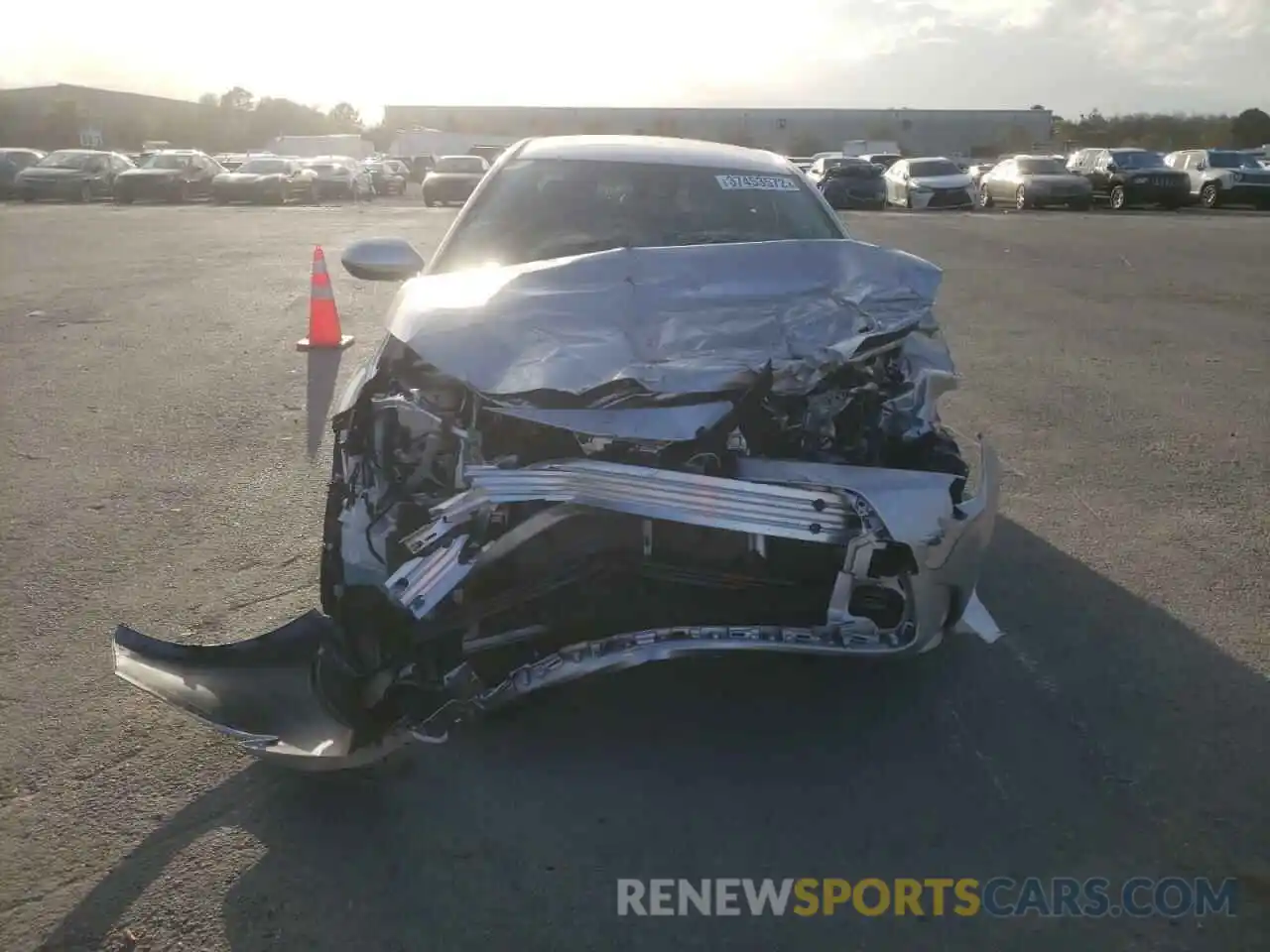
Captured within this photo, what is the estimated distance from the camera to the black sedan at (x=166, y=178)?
30719 mm

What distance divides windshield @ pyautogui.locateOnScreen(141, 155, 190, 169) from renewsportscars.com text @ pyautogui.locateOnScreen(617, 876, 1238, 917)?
33917 millimetres

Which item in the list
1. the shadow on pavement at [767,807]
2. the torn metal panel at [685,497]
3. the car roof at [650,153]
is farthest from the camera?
the car roof at [650,153]

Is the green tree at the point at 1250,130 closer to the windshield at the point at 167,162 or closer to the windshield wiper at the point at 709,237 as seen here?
the windshield at the point at 167,162

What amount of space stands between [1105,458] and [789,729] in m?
3.70

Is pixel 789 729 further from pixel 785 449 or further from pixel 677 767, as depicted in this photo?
pixel 785 449

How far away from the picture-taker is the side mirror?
191 inches

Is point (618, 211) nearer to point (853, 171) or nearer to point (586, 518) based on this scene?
point (586, 518)

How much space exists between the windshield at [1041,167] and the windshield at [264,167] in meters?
21.5

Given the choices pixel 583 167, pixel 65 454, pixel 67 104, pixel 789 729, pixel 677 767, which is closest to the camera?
pixel 677 767

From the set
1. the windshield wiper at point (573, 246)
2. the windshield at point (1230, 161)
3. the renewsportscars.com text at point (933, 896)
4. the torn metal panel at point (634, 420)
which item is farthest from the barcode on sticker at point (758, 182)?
the windshield at point (1230, 161)

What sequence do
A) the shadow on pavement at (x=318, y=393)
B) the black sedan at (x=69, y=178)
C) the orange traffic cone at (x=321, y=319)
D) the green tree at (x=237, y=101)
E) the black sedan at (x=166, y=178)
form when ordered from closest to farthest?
1. the shadow on pavement at (x=318, y=393)
2. the orange traffic cone at (x=321, y=319)
3. the black sedan at (x=166, y=178)
4. the black sedan at (x=69, y=178)
5. the green tree at (x=237, y=101)

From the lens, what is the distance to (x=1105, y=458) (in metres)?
6.24

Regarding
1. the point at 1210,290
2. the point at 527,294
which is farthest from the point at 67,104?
the point at 527,294

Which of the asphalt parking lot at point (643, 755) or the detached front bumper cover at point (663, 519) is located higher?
the detached front bumper cover at point (663, 519)
